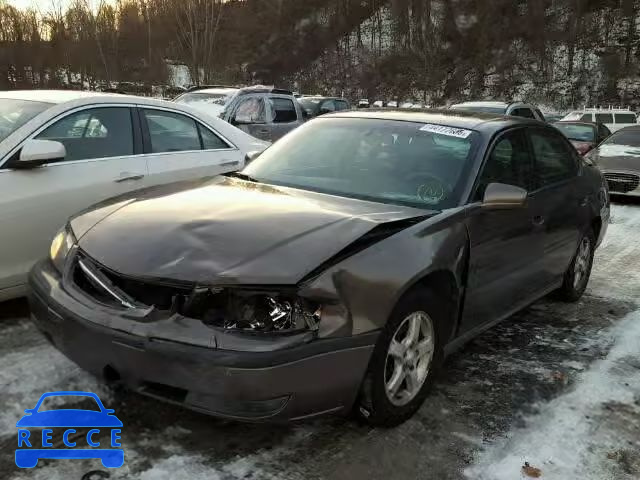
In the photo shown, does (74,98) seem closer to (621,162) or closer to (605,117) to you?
(621,162)

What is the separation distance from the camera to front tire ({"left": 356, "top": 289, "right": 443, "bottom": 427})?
285cm

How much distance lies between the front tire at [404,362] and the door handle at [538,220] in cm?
127

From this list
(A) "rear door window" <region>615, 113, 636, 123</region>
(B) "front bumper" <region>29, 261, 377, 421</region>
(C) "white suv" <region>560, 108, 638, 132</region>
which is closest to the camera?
(B) "front bumper" <region>29, 261, 377, 421</region>

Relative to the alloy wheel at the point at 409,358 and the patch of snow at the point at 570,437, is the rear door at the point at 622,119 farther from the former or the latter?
the alloy wheel at the point at 409,358

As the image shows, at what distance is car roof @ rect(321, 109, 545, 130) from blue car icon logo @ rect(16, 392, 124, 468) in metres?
2.53

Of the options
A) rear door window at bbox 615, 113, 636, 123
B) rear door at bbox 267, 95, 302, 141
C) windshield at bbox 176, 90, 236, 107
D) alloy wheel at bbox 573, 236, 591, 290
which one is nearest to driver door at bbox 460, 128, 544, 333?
alloy wheel at bbox 573, 236, 591, 290

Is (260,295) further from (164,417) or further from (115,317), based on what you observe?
(164,417)

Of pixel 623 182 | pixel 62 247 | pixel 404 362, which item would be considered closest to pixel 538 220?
pixel 404 362

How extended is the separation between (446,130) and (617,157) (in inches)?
340

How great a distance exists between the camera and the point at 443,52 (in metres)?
53.0

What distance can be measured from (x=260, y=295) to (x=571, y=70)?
156ft

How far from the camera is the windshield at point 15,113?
4336 mm

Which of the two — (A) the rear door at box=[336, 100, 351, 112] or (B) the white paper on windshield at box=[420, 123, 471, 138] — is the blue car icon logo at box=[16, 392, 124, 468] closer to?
(B) the white paper on windshield at box=[420, 123, 471, 138]

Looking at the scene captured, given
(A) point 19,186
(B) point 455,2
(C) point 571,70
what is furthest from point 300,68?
(A) point 19,186
